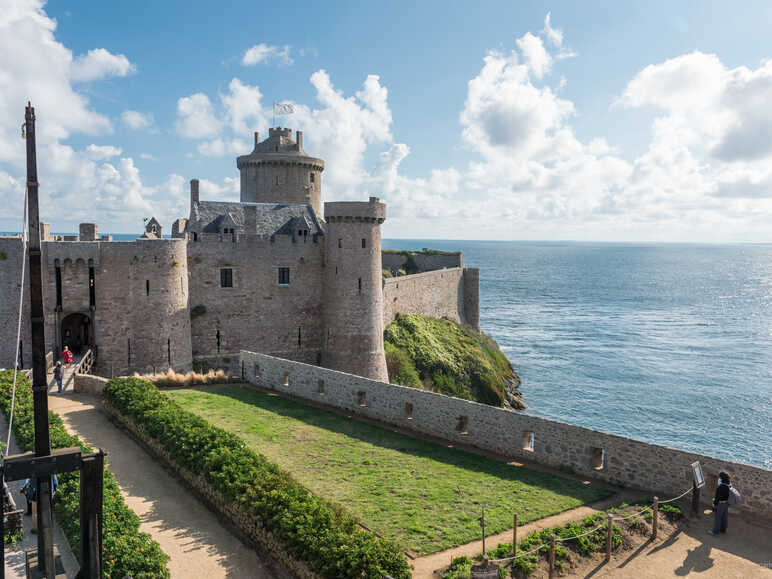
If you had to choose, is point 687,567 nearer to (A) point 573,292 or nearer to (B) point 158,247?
(B) point 158,247

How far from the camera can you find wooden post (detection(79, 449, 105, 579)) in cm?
744

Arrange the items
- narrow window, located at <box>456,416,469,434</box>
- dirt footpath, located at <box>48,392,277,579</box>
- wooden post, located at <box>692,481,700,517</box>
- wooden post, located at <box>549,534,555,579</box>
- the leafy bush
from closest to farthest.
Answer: wooden post, located at <box>549,534,555,579</box>
dirt footpath, located at <box>48,392,277,579</box>
wooden post, located at <box>692,481,700,517</box>
narrow window, located at <box>456,416,469,434</box>
the leafy bush

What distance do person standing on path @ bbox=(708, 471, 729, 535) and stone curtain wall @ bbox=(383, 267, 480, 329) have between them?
29.3 metres

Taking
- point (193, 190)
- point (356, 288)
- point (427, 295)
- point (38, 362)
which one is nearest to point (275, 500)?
point (38, 362)

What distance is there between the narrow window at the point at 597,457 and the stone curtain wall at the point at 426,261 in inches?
1775

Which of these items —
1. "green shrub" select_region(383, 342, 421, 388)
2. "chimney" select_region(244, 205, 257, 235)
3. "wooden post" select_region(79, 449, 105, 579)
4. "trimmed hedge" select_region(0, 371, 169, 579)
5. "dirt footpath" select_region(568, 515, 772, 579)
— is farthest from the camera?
"green shrub" select_region(383, 342, 421, 388)

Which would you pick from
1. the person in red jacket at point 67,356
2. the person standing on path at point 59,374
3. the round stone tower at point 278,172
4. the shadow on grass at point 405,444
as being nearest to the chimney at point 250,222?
the round stone tower at point 278,172

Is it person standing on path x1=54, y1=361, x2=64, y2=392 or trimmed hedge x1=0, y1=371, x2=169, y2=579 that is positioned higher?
person standing on path x1=54, y1=361, x2=64, y2=392

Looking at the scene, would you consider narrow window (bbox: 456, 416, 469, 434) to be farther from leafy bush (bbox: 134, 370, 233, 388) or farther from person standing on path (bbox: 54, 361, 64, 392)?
person standing on path (bbox: 54, 361, 64, 392)

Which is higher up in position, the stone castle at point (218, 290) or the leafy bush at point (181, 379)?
the stone castle at point (218, 290)

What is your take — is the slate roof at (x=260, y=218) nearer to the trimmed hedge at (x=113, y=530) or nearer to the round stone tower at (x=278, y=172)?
the round stone tower at (x=278, y=172)

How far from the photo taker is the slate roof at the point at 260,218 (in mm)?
35094

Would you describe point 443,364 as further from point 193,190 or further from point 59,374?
point 59,374

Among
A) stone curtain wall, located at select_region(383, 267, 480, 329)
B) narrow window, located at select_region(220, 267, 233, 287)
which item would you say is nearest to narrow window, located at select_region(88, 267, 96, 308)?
narrow window, located at select_region(220, 267, 233, 287)
